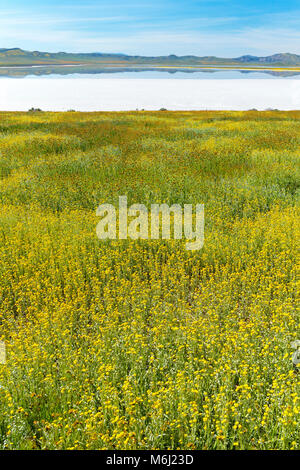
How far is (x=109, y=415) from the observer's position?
12.2 feet

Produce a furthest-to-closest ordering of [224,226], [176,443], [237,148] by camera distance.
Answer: [237,148] < [224,226] < [176,443]

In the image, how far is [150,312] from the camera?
5574 mm

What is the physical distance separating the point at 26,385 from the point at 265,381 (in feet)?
9.59

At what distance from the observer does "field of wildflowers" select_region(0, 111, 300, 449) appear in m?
3.53

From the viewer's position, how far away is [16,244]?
26.0 ft

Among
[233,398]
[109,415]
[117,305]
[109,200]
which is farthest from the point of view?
[109,200]

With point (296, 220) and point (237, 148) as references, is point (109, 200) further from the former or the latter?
point (237, 148)

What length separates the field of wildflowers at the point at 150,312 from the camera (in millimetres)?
3525

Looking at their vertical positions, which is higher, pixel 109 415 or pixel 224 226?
pixel 224 226

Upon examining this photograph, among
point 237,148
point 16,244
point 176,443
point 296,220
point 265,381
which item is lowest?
point 176,443
